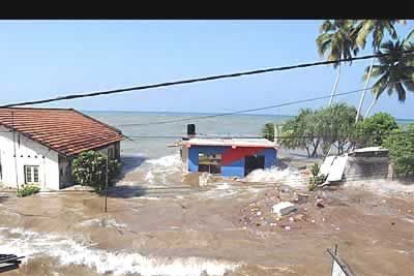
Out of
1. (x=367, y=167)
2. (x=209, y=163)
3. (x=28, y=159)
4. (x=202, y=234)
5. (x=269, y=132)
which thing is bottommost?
(x=202, y=234)

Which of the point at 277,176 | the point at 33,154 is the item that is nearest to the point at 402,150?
the point at 277,176

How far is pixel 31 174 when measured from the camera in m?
18.6

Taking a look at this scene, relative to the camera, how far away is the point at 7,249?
11328 mm

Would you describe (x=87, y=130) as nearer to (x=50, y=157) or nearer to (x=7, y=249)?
(x=50, y=157)

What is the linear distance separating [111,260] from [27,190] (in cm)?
933

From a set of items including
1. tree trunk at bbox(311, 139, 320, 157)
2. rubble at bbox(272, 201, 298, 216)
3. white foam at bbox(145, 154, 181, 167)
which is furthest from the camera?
tree trunk at bbox(311, 139, 320, 157)

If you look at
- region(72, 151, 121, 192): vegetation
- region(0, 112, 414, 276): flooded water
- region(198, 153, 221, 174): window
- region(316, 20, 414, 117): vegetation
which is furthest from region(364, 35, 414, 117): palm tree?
region(72, 151, 121, 192): vegetation

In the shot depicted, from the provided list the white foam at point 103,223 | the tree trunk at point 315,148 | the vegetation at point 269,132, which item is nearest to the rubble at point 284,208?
the white foam at point 103,223

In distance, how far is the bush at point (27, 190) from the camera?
17328mm

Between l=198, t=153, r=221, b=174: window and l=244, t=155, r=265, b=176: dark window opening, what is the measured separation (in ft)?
6.48

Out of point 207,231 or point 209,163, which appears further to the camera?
point 209,163

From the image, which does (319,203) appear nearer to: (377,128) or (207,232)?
(207,232)

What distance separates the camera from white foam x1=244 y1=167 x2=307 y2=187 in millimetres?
21350

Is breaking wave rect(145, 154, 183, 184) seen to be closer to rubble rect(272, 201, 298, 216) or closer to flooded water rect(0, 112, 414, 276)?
flooded water rect(0, 112, 414, 276)
